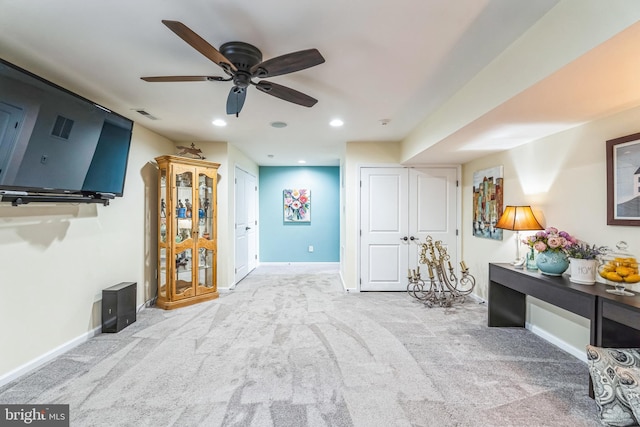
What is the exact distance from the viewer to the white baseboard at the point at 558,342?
241cm

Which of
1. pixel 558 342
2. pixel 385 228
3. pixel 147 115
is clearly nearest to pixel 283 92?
pixel 147 115

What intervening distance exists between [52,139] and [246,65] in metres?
1.58

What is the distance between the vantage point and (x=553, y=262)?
97.2 inches

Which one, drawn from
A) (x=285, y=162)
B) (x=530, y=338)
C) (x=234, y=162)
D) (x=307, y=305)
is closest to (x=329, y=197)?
(x=285, y=162)

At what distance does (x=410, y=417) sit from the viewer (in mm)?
1739

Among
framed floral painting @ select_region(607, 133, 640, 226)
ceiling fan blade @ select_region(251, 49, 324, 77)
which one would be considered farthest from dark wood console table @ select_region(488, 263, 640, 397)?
ceiling fan blade @ select_region(251, 49, 324, 77)

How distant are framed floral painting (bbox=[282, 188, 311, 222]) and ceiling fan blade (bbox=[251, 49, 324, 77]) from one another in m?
4.79

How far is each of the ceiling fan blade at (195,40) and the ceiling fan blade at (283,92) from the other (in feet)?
0.83

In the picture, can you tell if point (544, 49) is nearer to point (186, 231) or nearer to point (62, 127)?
point (62, 127)

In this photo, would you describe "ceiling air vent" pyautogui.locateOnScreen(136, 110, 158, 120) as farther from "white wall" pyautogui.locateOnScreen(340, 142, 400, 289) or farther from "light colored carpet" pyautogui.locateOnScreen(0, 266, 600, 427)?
"white wall" pyautogui.locateOnScreen(340, 142, 400, 289)

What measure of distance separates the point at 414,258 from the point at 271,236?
133 inches

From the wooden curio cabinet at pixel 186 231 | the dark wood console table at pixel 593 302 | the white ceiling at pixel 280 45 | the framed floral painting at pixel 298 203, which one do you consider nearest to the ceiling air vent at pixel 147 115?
the white ceiling at pixel 280 45

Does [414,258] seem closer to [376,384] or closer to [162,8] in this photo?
[376,384]

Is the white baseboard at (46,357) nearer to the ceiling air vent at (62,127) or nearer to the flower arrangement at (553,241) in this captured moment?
the ceiling air vent at (62,127)
